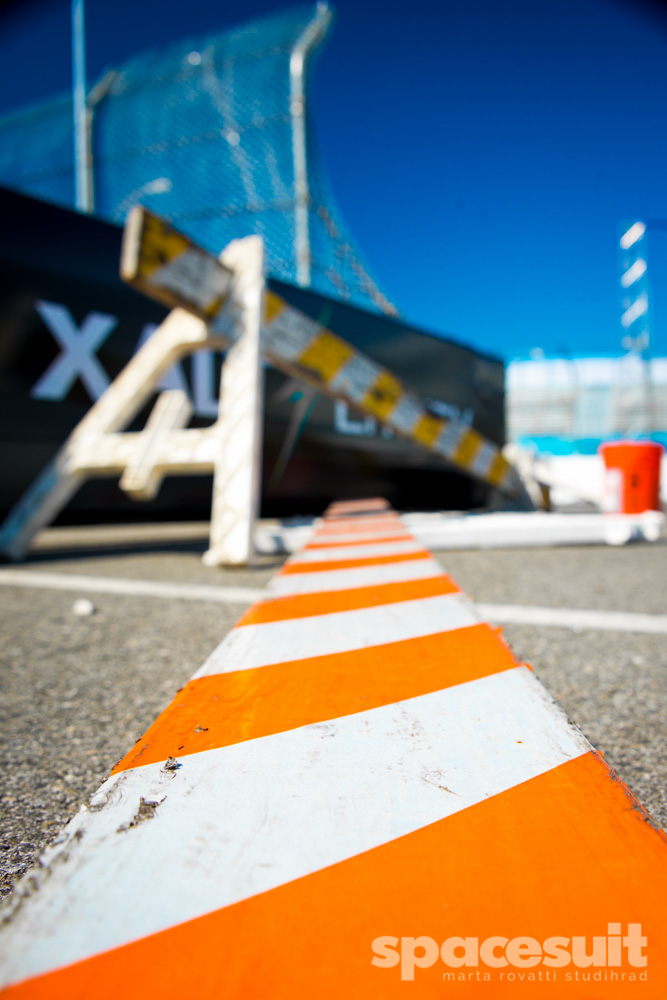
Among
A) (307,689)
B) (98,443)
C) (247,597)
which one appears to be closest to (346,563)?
(247,597)

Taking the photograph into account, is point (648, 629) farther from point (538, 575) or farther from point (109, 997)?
point (109, 997)

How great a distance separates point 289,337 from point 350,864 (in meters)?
2.98

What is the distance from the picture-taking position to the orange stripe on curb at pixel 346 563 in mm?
1772

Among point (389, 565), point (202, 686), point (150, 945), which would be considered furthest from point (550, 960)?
point (389, 565)

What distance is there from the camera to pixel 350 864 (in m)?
0.42

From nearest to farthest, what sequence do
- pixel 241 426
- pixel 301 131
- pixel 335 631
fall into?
pixel 335 631 → pixel 241 426 → pixel 301 131

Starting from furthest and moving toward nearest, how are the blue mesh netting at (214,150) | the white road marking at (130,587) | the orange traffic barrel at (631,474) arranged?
the blue mesh netting at (214,150)
the orange traffic barrel at (631,474)
the white road marking at (130,587)

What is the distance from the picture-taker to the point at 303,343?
3205mm

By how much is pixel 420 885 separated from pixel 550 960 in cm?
9

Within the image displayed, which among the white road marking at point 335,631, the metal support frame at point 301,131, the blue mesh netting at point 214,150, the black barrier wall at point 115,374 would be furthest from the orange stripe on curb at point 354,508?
the blue mesh netting at point 214,150

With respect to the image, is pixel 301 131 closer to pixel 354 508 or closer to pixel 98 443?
pixel 354 508

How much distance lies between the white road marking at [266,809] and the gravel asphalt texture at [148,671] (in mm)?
331

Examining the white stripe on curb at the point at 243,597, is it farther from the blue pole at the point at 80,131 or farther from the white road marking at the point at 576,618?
the blue pole at the point at 80,131

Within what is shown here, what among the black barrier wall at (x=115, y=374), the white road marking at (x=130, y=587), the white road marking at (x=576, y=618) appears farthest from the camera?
the black barrier wall at (x=115, y=374)
